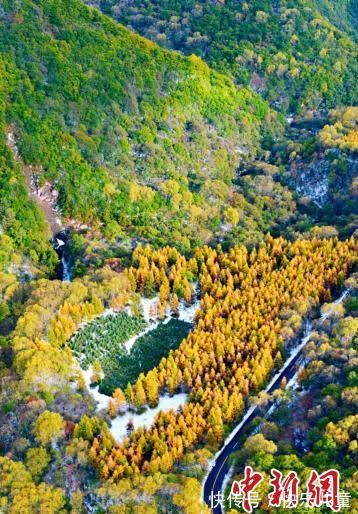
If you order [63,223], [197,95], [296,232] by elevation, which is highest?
[197,95]

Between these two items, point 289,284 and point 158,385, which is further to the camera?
point 289,284

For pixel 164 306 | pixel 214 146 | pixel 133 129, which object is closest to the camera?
pixel 164 306

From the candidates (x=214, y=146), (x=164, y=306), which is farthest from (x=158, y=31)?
(x=164, y=306)

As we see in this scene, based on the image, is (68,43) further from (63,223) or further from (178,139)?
(63,223)

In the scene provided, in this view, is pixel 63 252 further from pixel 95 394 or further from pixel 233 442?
pixel 233 442

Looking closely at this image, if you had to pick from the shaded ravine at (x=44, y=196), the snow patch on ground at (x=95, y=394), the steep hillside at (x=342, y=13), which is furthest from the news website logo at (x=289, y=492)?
the steep hillside at (x=342, y=13)

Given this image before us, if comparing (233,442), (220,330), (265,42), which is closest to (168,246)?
(220,330)
